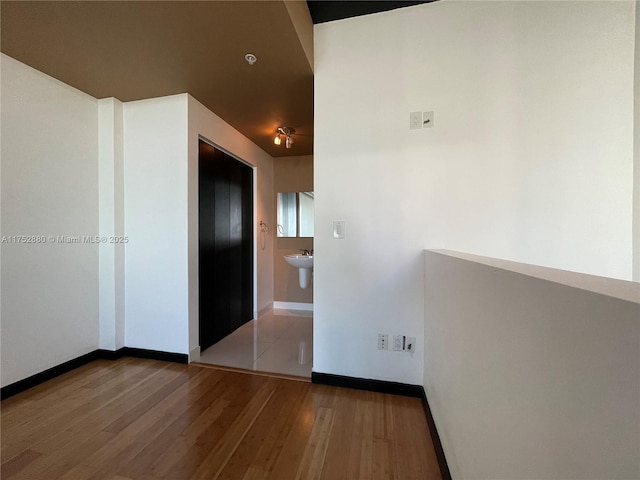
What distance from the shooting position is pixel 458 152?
5.27 feet

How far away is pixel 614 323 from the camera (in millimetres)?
306

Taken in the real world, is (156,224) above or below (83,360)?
above

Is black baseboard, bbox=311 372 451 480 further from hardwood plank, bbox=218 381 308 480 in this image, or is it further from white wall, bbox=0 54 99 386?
white wall, bbox=0 54 99 386

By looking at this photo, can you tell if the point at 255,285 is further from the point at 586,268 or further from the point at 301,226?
the point at 586,268

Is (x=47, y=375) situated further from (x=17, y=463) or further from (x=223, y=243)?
(x=223, y=243)

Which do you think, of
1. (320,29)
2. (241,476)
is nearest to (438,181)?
(320,29)

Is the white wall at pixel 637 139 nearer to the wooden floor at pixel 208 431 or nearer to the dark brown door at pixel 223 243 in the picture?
the wooden floor at pixel 208 431

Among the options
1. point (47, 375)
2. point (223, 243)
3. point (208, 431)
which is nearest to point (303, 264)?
point (223, 243)

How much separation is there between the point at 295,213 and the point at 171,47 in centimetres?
240

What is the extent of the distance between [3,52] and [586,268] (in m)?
3.92

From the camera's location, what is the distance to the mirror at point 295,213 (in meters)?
3.75

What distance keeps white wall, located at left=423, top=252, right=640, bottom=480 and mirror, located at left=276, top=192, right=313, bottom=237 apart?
290cm

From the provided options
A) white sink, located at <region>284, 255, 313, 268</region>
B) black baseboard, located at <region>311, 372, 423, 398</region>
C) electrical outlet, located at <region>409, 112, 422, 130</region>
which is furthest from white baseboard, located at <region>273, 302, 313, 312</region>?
electrical outlet, located at <region>409, 112, 422, 130</region>

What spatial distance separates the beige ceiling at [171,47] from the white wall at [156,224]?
27 cm
